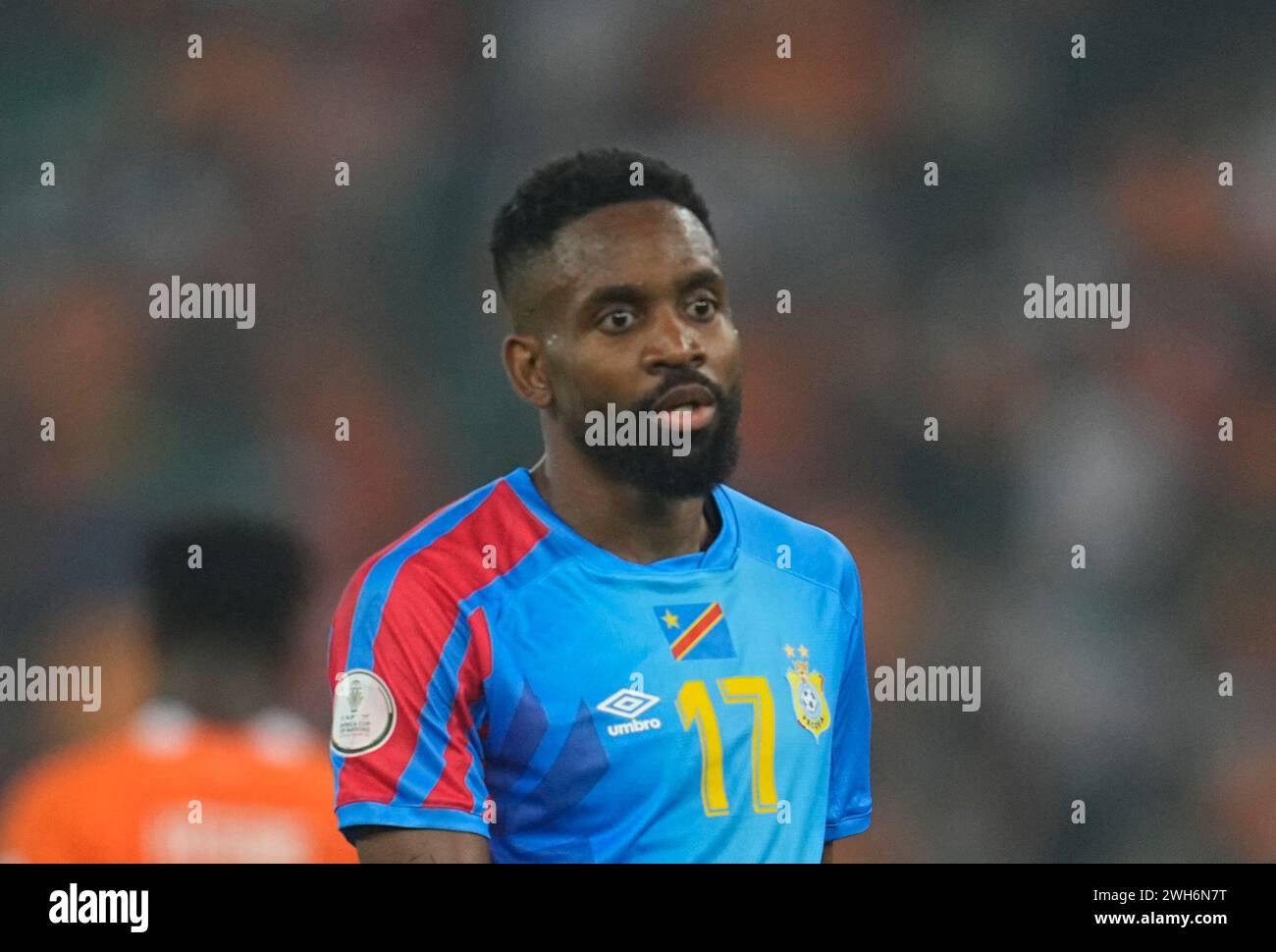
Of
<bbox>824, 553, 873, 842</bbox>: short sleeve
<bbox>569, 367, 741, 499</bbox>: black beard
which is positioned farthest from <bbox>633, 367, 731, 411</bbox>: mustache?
<bbox>824, 553, 873, 842</bbox>: short sleeve

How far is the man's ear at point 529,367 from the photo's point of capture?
3.37m

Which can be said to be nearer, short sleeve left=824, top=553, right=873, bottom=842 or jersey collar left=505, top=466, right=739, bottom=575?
jersey collar left=505, top=466, right=739, bottom=575

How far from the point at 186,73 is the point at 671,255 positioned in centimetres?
310

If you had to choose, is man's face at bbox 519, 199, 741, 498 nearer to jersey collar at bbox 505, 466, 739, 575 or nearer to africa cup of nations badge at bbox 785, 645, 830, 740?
jersey collar at bbox 505, 466, 739, 575

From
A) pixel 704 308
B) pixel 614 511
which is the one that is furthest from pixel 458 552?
pixel 704 308

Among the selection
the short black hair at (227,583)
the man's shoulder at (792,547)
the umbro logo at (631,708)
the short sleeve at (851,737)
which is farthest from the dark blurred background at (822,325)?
the umbro logo at (631,708)

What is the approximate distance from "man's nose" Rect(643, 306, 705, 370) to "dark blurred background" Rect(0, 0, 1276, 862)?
2.15 metres

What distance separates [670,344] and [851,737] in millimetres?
1066

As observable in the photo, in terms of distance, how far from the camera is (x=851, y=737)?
3.67 meters

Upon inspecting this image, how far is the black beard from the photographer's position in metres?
3.26

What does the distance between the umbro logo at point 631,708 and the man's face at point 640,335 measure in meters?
0.44

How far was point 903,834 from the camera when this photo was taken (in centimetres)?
531

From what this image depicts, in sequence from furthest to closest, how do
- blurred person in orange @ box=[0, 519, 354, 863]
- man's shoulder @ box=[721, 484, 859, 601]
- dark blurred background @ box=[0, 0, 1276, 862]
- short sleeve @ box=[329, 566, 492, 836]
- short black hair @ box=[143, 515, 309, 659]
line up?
dark blurred background @ box=[0, 0, 1276, 862], short black hair @ box=[143, 515, 309, 659], blurred person in orange @ box=[0, 519, 354, 863], man's shoulder @ box=[721, 484, 859, 601], short sleeve @ box=[329, 566, 492, 836]

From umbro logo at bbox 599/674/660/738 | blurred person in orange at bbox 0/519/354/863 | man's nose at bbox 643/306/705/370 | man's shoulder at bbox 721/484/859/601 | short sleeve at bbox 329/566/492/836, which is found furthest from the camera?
blurred person in orange at bbox 0/519/354/863
